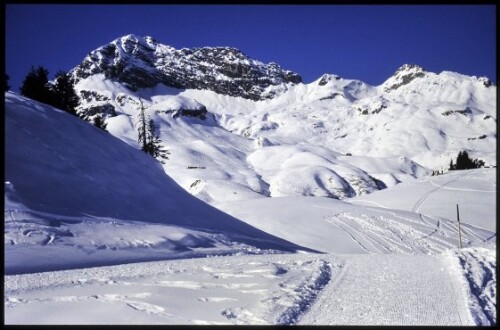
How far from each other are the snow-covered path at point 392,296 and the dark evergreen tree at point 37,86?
28024mm

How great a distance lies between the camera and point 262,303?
681 centimetres

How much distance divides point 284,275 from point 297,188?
76.8 meters

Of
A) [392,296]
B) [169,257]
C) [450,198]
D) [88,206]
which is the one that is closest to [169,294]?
[392,296]

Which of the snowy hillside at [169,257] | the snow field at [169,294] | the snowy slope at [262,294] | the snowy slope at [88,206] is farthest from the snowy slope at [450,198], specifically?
the snow field at [169,294]

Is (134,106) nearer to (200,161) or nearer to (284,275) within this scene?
(200,161)

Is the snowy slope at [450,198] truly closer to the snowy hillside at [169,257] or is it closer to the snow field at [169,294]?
the snowy hillside at [169,257]

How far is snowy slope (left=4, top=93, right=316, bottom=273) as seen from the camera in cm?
1055

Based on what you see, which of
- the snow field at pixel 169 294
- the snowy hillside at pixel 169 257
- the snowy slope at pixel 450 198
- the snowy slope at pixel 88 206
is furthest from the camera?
the snowy slope at pixel 450 198

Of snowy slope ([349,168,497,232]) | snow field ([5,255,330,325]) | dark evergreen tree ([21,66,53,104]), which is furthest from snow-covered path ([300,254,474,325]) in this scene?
dark evergreen tree ([21,66,53,104])

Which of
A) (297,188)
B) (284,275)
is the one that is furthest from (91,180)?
(297,188)

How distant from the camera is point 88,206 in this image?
14.4 meters

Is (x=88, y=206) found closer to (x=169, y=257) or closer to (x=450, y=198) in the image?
(x=169, y=257)

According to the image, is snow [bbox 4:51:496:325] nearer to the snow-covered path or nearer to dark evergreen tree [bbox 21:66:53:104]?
the snow-covered path

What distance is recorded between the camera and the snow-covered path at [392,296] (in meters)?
5.99
